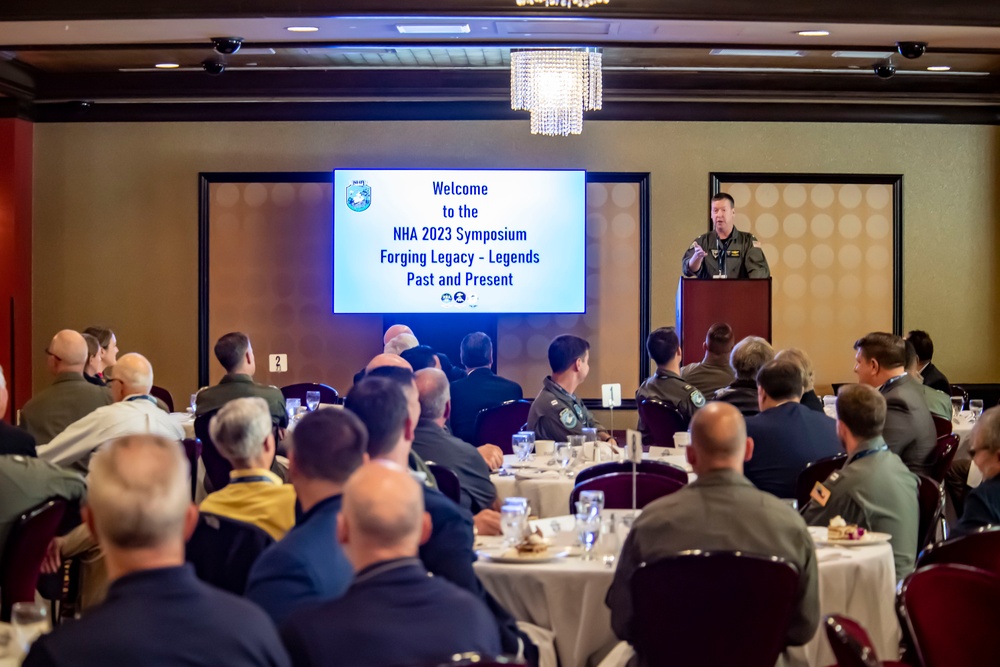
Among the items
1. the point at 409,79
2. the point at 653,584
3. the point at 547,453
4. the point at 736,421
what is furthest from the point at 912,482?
the point at 409,79

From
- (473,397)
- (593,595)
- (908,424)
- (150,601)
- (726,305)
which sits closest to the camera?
(150,601)

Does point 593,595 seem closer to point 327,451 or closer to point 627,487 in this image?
point 627,487

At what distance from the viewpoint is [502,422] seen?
6.80m

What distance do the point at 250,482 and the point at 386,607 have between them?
148 centimetres

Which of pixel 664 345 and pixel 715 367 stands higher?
pixel 664 345

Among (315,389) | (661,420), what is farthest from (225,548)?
(315,389)

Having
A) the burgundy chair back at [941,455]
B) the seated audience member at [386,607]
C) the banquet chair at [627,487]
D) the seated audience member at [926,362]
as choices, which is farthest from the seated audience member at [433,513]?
the seated audience member at [926,362]

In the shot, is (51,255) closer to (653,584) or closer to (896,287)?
(896,287)

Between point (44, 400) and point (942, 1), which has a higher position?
point (942, 1)

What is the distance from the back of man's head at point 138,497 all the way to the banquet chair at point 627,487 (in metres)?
2.59

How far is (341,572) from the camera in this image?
2.69 meters

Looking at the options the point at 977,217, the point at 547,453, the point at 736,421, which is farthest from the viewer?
the point at 977,217

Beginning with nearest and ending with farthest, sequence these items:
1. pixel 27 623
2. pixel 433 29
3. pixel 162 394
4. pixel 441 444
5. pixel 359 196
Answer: pixel 27 623 < pixel 441 444 < pixel 433 29 < pixel 162 394 < pixel 359 196

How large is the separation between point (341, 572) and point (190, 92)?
844 cm
